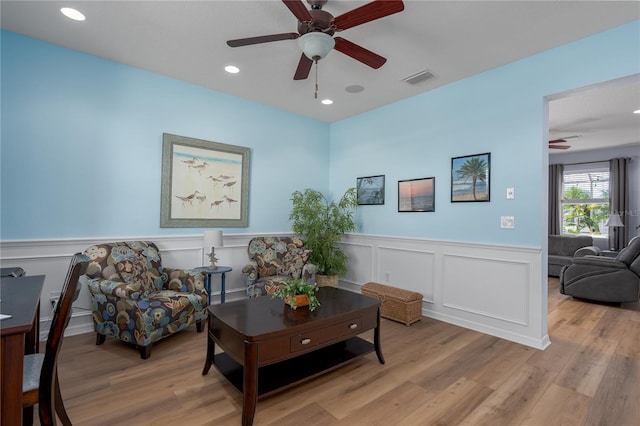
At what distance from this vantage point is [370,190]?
4.76 meters

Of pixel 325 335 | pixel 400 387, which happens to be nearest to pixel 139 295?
pixel 325 335

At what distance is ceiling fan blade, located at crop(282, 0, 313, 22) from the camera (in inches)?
76.5

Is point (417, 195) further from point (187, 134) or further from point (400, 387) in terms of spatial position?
point (187, 134)

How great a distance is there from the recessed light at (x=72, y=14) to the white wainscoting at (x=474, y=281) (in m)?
4.03

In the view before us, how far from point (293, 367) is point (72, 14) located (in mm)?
3363

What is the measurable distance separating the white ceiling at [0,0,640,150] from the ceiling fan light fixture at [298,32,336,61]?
34 cm

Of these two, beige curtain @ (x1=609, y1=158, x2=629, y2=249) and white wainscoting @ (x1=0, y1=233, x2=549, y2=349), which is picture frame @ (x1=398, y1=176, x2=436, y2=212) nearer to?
white wainscoting @ (x1=0, y1=233, x2=549, y2=349)

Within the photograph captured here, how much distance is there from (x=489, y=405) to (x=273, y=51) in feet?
11.4

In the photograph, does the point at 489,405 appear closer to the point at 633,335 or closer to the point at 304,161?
→ the point at 633,335

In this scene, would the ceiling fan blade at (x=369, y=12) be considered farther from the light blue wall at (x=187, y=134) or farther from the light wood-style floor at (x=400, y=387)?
the light wood-style floor at (x=400, y=387)

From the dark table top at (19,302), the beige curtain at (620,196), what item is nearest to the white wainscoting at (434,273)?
the dark table top at (19,302)

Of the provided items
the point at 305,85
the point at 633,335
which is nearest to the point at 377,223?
the point at 305,85

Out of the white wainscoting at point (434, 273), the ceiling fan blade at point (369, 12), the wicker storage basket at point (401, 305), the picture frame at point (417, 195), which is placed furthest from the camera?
the picture frame at point (417, 195)

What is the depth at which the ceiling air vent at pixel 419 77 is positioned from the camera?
350 centimetres
